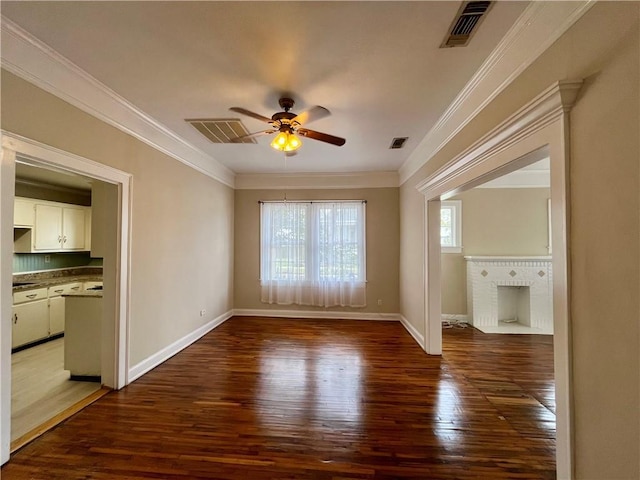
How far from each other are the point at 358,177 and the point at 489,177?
132 inches

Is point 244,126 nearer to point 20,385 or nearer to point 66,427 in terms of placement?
point 66,427

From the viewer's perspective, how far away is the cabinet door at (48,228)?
4.55 m

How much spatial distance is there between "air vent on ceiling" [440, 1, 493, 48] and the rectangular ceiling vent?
6.98 ft

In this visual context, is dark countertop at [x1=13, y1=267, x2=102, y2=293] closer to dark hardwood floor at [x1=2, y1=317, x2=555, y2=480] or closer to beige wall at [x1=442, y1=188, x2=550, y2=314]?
dark hardwood floor at [x1=2, y1=317, x2=555, y2=480]

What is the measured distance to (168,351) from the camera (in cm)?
362

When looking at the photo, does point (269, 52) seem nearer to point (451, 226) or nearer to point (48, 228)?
point (451, 226)

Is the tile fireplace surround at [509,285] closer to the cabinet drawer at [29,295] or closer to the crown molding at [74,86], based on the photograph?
the crown molding at [74,86]

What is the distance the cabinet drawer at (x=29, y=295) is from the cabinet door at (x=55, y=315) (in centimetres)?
16

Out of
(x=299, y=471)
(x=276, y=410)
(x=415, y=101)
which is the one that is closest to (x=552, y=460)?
(x=299, y=471)

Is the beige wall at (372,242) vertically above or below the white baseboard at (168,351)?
above

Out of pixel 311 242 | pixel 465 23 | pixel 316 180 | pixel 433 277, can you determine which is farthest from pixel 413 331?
pixel 465 23

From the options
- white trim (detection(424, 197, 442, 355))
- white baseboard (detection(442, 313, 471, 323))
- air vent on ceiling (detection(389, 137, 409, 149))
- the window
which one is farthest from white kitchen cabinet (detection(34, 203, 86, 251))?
white baseboard (detection(442, 313, 471, 323))

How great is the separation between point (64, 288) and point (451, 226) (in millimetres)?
6839

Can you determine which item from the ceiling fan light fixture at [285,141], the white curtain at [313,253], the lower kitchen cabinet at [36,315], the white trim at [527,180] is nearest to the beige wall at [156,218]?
the white curtain at [313,253]
